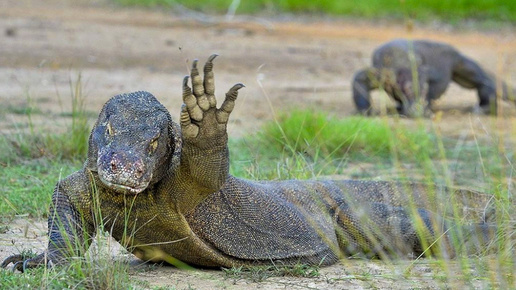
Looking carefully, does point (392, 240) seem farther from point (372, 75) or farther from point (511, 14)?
point (511, 14)

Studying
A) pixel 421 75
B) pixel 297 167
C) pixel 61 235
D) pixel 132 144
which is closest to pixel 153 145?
pixel 132 144

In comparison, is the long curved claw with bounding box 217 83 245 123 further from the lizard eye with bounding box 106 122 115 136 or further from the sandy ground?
the sandy ground

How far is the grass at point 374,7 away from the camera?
1983 centimetres

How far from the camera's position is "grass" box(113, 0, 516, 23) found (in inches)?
781

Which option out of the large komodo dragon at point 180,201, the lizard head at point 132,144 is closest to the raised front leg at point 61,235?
the large komodo dragon at point 180,201

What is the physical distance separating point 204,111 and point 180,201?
0.47m

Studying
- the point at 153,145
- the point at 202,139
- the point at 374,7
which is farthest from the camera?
the point at 374,7

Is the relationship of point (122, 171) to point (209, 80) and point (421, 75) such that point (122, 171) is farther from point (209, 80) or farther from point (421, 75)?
point (421, 75)

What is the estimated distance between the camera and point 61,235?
13.6 feet

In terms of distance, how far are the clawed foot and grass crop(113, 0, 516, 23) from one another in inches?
628

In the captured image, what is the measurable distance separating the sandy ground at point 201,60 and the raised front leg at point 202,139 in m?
0.41

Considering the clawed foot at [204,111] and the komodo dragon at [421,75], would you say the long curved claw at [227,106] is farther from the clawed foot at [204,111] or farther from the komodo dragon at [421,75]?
the komodo dragon at [421,75]

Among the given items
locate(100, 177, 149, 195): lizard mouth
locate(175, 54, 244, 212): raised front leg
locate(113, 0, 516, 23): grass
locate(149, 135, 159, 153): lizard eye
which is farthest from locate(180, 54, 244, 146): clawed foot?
locate(113, 0, 516, 23): grass

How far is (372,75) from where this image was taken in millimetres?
10578
